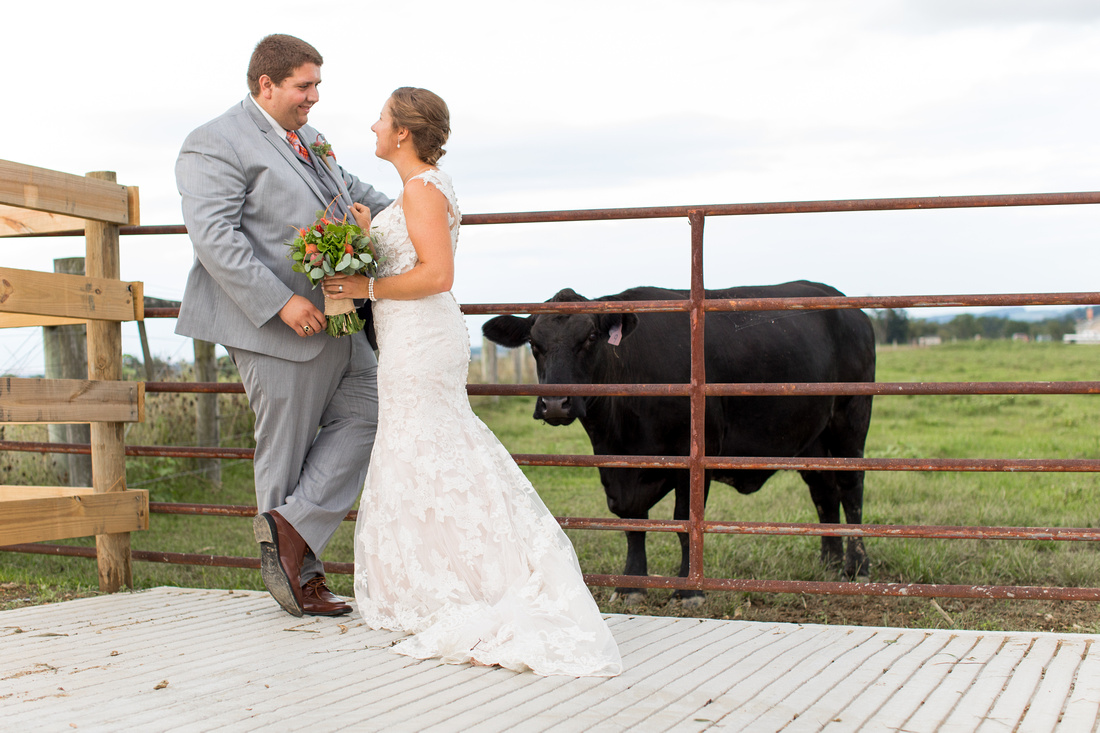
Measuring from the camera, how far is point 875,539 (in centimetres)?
656

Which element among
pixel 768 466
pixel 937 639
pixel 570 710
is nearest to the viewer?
pixel 570 710

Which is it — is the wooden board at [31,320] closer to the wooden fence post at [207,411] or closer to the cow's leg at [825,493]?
the wooden fence post at [207,411]

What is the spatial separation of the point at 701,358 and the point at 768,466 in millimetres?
515

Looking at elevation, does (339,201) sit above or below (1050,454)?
above

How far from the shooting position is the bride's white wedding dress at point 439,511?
3.31 meters

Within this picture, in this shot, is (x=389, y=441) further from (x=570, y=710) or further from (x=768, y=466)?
(x=768, y=466)

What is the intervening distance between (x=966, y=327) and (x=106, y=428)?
117 ft

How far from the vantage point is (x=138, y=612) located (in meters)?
3.90

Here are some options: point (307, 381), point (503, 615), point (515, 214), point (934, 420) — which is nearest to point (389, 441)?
point (307, 381)

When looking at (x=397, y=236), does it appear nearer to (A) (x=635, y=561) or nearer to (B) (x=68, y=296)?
(B) (x=68, y=296)

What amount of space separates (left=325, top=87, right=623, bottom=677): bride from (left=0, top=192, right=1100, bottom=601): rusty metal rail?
611mm

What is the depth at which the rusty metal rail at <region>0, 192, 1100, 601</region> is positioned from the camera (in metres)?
3.76

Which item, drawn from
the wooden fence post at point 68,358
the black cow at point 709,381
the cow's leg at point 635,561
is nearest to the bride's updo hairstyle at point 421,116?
the black cow at point 709,381

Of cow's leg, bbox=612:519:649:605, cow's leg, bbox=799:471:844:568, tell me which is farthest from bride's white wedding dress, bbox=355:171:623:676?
cow's leg, bbox=799:471:844:568
